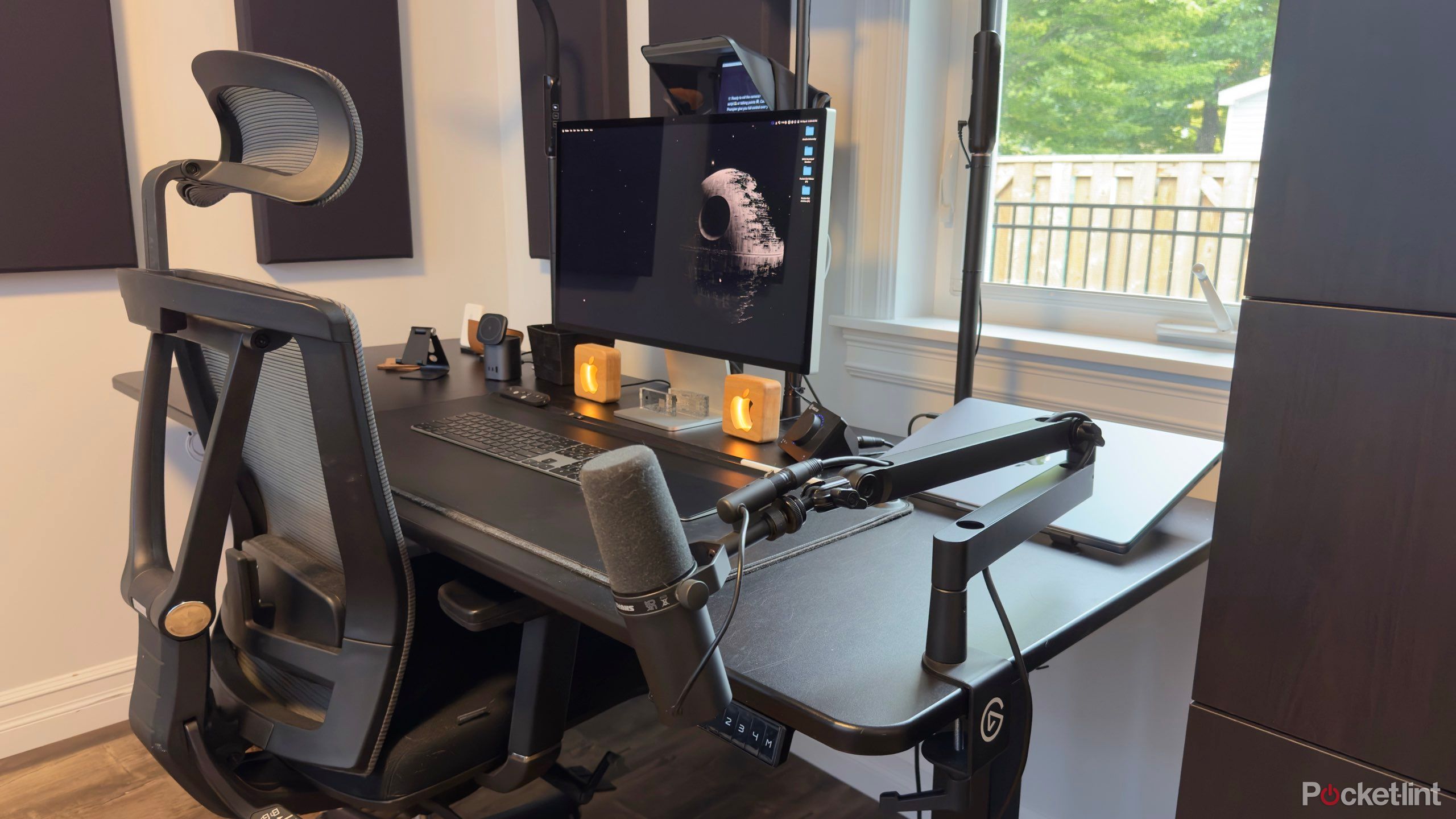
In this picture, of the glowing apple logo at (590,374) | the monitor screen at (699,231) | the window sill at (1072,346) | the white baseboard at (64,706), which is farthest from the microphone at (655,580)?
the white baseboard at (64,706)

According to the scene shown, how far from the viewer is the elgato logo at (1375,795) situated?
739 millimetres

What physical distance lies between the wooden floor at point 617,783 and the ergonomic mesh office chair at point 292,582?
775mm

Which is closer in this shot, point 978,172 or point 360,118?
point 978,172

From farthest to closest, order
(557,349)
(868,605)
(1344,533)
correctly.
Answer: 1. (557,349)
2. (868,605)
3. (1344,533)

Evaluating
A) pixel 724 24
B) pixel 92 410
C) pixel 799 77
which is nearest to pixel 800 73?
pixel 799 77

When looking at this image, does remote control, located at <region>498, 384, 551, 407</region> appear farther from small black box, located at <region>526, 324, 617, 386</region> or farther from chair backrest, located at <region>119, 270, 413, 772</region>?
chair backrest, located at <region>119, 270, 413, 772</region>

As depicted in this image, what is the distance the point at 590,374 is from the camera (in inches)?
68.4

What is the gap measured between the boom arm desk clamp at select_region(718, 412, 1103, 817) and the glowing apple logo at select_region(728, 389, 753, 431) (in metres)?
0.60

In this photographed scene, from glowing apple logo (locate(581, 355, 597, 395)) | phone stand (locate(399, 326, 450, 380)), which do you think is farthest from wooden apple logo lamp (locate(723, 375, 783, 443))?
phone stand (locate(399, 326, 450, 380))

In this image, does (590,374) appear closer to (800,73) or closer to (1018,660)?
(800,73)

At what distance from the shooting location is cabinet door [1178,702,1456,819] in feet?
2.51

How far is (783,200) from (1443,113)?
813 mm

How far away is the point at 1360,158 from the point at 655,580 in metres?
0.60

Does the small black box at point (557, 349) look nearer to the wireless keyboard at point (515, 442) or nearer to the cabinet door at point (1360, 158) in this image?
the wireless keyboard at point (515, 442)
